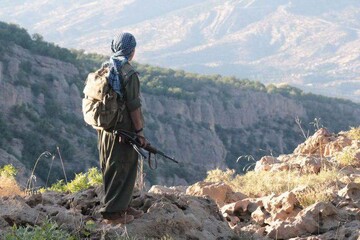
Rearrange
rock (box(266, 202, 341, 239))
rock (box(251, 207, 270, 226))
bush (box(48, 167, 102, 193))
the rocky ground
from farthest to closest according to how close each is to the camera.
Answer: bush (box(48, 167, 102, 193)), rock (box(251, 207, 270, 226)), rock (box(266, 202, 341, 239)), the rocky ground

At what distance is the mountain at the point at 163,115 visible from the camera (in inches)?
1166

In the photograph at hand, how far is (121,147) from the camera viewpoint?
5270 millimetres

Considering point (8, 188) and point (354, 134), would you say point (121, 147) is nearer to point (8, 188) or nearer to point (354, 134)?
point (8, 188)

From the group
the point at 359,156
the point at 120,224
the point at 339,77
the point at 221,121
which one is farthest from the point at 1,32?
the point at 339,77

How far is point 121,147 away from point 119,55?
2.31ft

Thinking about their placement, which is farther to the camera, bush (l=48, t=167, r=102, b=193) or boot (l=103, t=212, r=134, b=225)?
bush (l=48, t=167, r=102, b=193)

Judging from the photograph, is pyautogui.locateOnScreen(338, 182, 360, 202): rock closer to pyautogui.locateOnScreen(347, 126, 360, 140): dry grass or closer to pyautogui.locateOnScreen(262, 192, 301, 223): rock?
pyautogui.locateOnScreen(262, 192, 301, 223): rock

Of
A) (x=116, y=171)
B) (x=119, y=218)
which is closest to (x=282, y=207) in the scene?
(x=119, y=218)

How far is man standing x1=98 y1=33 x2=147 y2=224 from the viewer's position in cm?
518

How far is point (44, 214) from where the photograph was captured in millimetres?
5324

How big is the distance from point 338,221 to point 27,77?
31885 mm

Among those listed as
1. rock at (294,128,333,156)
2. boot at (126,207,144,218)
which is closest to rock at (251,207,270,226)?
boot at (126,207,144,218)

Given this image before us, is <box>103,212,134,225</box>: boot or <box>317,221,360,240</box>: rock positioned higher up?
<box>103,212,134,225</box>: boot

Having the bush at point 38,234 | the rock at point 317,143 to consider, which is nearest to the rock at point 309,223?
the bush at point 38,234
